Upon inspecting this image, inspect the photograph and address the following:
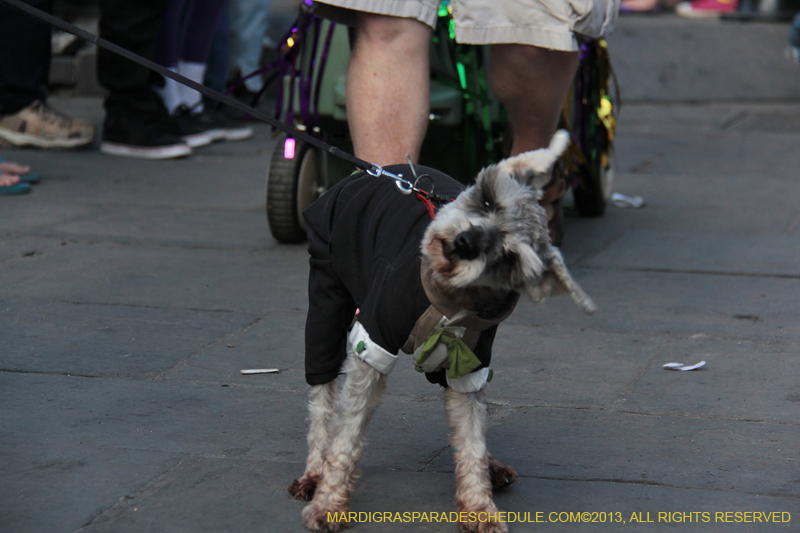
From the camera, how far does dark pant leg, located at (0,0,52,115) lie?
19.6 ft

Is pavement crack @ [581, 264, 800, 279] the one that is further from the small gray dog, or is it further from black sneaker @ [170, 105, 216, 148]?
black sneaker @ [170, 105, 216, 148]

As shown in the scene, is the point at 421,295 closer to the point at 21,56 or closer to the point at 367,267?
the point at 367,267

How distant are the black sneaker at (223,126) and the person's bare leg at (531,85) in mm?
3856

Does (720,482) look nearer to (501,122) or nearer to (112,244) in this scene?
(501,122)

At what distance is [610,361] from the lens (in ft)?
10.3

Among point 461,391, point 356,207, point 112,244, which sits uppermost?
point 356,207

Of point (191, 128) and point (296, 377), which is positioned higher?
point (296, 377)

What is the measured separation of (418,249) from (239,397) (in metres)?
0.94

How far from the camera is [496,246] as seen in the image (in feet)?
6.21

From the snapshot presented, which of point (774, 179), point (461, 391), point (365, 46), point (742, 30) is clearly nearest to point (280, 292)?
Answer: point (365, 46)

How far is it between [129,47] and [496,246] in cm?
494

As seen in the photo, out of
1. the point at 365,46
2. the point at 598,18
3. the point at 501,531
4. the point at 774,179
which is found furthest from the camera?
the point at 774,179

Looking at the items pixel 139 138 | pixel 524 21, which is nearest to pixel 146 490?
pixel 524 21

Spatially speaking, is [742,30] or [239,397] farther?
[742,30]
